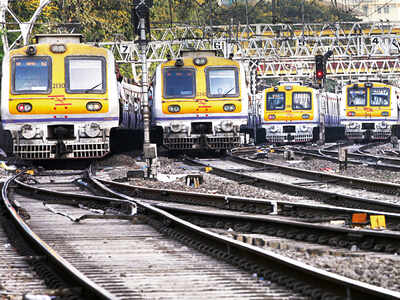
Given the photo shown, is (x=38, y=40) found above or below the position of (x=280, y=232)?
above

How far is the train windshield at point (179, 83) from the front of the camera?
2053 cm

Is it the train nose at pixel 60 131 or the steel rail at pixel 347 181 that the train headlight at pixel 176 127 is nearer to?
the steel rail at pixel 347 181

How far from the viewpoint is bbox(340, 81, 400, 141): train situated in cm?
3291

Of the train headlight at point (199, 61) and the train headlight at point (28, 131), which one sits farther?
the train headlight at point (199, 61)

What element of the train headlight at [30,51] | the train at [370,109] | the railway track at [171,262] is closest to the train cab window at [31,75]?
the train headlight at [30,51]

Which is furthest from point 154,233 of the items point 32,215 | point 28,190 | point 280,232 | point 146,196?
point 28,190

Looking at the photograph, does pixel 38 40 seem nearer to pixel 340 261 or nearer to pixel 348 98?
pixel 340 261

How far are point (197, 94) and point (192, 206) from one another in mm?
10199

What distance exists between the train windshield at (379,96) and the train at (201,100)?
13.9 metres

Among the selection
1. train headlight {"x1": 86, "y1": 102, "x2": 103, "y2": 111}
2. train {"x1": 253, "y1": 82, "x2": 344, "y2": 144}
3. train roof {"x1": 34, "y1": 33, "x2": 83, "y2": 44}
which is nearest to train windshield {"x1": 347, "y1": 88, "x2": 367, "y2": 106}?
train {"x1": 253, "y1": 82, "x2": 344, "y2": 144}

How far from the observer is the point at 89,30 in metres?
39.8

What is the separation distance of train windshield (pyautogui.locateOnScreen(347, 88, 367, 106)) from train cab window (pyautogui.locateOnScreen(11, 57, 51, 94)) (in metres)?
18.6

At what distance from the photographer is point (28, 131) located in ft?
55.0

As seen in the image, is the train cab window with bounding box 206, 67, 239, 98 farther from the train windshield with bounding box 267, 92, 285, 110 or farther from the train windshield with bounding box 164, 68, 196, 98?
the train windshield with bounding box 267, 92, 285, 110
